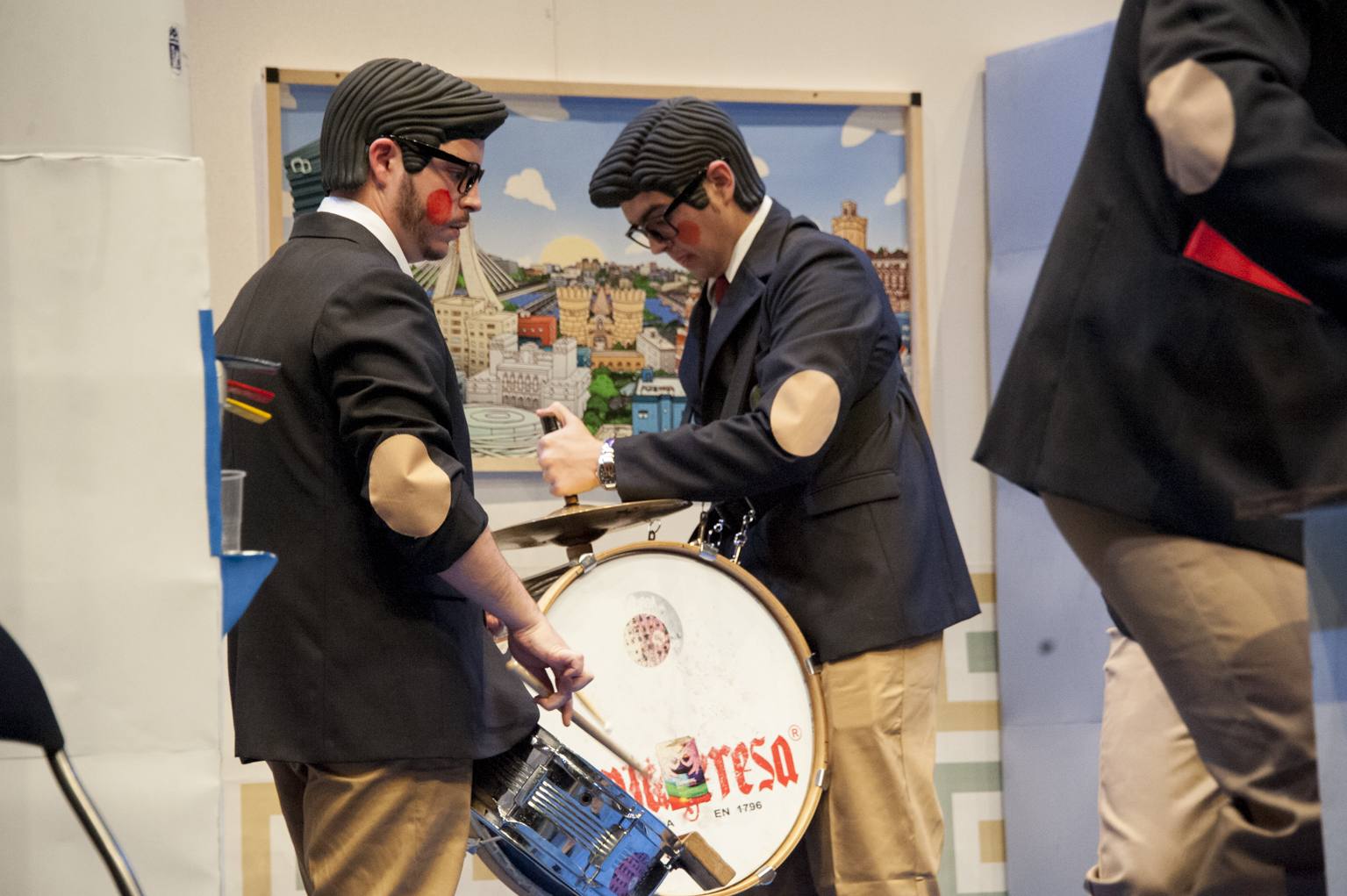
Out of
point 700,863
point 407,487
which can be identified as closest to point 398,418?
point 407,487

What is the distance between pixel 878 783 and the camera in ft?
9.20

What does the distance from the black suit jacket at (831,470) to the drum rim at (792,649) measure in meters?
0.05

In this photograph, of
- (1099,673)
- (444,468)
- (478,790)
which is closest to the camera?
(444,468)

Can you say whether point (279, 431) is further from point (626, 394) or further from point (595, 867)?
point (626, 394)

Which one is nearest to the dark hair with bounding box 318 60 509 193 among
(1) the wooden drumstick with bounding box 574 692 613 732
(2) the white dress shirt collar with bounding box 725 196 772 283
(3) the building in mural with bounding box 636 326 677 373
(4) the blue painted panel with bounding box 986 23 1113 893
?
(2) the white dress shirt collar with bounding box 725 196 772 283

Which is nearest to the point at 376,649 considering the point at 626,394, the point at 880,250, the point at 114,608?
the point at 114,608

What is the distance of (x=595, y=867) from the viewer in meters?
2.30

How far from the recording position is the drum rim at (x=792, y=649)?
277cm

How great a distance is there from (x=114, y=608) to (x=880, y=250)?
317 cm

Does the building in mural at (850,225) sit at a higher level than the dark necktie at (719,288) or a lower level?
higher

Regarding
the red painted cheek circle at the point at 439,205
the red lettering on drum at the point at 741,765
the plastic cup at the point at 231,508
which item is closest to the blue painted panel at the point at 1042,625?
the red lettering on drum at the point at 741,765

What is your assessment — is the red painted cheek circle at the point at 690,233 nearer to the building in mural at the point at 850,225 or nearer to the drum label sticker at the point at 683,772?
the drum label sticker at the point at 683,772

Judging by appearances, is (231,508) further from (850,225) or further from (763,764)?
(850,225)

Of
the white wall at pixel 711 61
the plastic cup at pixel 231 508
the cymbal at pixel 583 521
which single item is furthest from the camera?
the white wall at pixel 711 61
